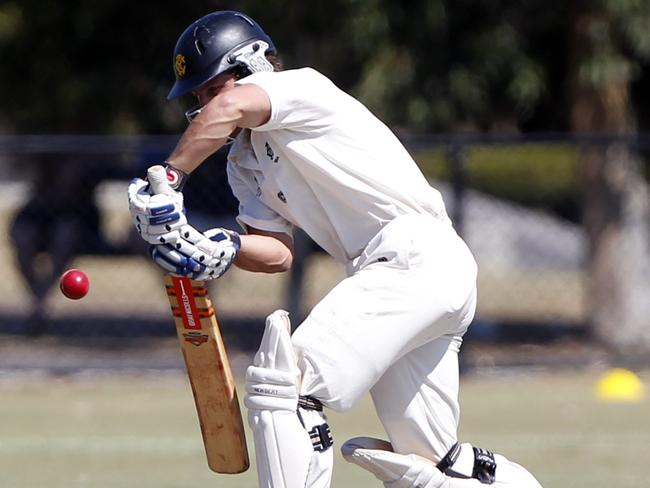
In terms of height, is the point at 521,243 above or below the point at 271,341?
below

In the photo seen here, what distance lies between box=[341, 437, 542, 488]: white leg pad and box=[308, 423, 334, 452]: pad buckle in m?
0.29

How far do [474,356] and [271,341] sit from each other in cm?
720

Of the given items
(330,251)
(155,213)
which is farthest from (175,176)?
(330,251)

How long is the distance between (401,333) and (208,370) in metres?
0.69

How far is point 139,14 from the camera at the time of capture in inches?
503

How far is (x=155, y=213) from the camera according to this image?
14.2 ft

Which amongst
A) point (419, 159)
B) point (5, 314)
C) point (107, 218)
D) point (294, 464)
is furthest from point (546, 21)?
point (294, 464)

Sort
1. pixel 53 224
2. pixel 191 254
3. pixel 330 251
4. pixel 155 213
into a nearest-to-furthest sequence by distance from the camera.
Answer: pixel 155 213
pixel 191 254
pixel 330 251
pixel 53 224

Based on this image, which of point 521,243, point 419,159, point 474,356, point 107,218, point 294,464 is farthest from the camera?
point 521,243

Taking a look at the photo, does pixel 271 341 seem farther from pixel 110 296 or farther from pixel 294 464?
pixel 110 296

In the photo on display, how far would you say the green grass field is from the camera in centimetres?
692

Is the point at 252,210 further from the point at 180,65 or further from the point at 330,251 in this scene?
the point at 180,65

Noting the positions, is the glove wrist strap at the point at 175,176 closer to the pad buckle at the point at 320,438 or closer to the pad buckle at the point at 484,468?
the pad buckle at the point at 320,438

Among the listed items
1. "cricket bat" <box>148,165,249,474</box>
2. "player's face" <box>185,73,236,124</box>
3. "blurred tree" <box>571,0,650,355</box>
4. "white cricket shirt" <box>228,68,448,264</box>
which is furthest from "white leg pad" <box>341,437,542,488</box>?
"blurred tree" <box>571,0,650,355</box>
